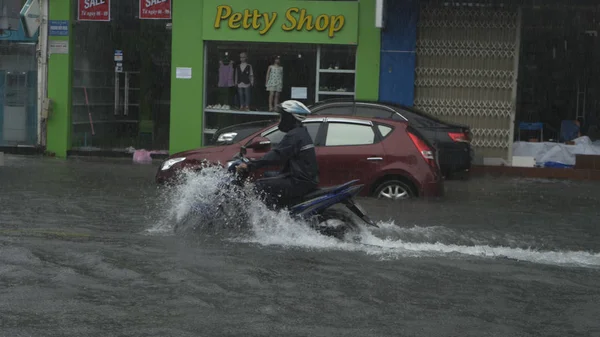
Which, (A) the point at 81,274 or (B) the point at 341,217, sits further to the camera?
(B) the point at 341,217

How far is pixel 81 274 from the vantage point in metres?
8.27

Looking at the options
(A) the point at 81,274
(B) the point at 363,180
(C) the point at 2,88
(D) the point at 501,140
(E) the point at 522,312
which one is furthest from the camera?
(C) the point at 2,88

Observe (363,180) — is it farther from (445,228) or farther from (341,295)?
(341,295)

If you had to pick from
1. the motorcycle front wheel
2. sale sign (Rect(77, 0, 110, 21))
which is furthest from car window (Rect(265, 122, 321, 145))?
sale sign (Rect(77, 0, 110, 21))

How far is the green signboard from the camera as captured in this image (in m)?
20.8

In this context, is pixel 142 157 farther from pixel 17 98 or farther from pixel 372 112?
pixel 372 112

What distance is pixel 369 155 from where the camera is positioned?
1424 centimetres

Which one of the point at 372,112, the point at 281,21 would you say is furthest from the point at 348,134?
the point at 281,21

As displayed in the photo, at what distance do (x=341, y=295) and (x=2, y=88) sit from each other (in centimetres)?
1639

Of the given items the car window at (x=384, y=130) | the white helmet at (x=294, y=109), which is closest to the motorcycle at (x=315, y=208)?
the white helmet at (x=294, y=109)

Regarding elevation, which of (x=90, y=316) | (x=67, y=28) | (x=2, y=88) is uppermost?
(x=67, y=28)

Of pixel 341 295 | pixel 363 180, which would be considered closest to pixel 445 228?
pixel 363 180

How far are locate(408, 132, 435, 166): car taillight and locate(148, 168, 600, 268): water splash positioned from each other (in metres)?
3.16

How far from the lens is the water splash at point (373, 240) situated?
977 cm
